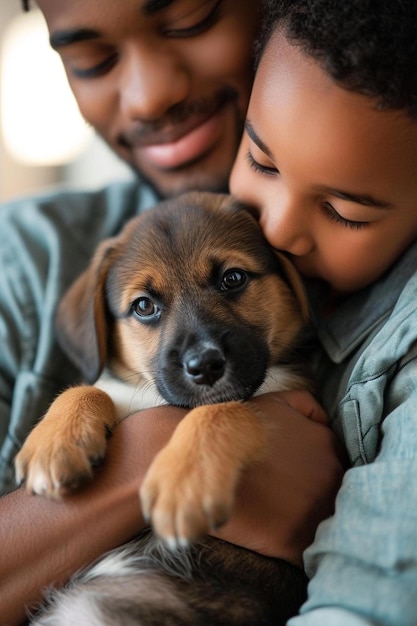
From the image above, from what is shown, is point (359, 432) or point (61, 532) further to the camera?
point (359, 432)

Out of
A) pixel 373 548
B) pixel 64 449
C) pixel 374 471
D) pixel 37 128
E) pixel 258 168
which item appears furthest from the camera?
pixel 37 128

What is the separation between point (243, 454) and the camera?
1509 millimetres

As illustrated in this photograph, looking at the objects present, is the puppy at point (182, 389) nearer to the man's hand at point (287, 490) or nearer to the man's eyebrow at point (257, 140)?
the man's hand at point (287, 490)

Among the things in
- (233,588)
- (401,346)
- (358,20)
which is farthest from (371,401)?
(358,20)

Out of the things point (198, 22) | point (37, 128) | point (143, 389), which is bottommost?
point (143, 389)

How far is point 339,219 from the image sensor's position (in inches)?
71.7

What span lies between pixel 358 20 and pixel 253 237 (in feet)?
2.39

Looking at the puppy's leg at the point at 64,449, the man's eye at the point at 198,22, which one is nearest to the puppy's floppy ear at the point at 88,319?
the puppy's leg at the point at 64,449

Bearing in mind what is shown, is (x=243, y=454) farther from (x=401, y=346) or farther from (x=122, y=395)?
(x=122, y=395)

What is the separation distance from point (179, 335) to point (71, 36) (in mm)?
995

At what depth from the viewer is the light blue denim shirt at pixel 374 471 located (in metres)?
1.29

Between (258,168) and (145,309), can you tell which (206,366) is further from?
(258,168)

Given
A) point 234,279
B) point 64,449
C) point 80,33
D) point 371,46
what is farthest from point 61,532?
point 80,33

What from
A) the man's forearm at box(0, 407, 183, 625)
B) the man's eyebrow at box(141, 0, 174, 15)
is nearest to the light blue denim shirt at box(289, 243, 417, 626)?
the man's forearm at box(0, 407, 183, 625)
